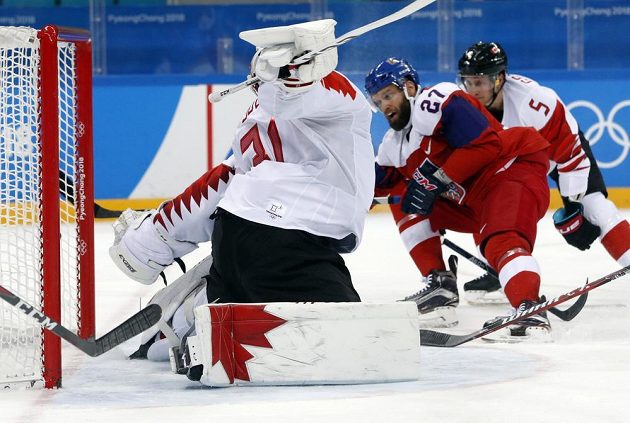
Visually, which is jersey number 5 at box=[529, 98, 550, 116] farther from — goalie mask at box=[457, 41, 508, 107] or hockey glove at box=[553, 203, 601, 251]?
hockey glove at box=[553, 203, 601, 251]

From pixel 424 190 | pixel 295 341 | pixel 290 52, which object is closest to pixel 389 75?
pixel 424 190

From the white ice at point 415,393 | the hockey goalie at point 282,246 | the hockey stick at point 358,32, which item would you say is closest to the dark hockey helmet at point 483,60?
the white ice at point 415,393

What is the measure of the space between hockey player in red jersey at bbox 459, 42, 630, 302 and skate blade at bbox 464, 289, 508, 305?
0.30 m

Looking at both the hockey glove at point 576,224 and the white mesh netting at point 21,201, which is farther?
the hockey glove at point 576,224

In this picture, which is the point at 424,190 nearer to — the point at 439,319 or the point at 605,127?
the point at 439,319

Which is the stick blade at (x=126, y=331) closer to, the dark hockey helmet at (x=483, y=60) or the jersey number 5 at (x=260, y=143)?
the jersey number 5 at (x=260, y=143)

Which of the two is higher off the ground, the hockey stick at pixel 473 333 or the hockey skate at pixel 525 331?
the hockey stick at pixel 473 333

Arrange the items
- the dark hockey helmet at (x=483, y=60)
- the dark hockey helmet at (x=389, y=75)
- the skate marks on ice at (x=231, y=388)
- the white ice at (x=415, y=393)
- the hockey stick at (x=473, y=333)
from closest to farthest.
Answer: the white ice at (x=415, y=393) < the skate marks on ice at (x=231, y=388) < the hockey stick at (x=473, y=333) < the dark hockey helmet at (x=389, y=75) < the dark hockey helmet at (x=483, y=60)

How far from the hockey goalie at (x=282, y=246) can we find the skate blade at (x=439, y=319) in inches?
31.1

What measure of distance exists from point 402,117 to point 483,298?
2.52 ft

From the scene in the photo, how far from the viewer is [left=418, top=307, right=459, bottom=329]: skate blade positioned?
3.42 m

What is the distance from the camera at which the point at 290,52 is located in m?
2.29

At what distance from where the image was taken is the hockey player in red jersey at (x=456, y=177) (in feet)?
10.4

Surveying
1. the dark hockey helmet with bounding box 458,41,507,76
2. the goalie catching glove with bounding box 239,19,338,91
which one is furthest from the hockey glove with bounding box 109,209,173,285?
the dark hockey helmet with bounding box 458,41,507,76
